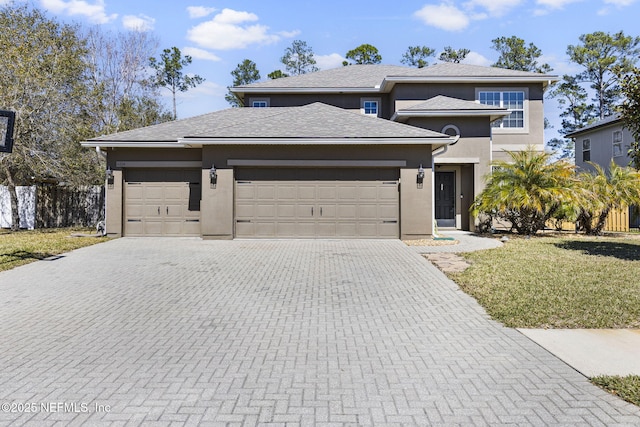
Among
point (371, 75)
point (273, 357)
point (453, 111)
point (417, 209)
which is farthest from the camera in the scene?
Result: point (371, 75)

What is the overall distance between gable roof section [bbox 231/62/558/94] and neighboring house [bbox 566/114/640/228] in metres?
7.60

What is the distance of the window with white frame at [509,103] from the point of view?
19.3 m

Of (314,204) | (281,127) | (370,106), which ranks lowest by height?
(314,204)

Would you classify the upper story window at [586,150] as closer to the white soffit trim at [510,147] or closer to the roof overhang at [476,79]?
the roof overhang at [476,79]

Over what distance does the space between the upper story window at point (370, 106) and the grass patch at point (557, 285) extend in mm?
10947

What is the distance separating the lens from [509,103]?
19375 mm

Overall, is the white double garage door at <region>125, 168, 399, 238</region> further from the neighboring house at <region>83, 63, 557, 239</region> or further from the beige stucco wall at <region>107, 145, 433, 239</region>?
the beige stucco wall at <region>107, 145, 433, 239</region>

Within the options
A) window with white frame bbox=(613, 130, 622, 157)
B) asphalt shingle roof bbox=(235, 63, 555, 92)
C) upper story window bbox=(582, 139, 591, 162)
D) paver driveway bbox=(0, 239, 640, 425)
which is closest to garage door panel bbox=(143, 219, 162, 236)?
paver driveway bbox=(0, 239, 640, 425)

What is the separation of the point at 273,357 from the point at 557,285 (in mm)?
5659

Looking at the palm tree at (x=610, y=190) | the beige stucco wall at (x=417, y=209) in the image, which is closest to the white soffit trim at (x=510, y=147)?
the palm tree at (x=610, y=190)

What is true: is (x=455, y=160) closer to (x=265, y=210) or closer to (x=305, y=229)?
(x=305, y=229)

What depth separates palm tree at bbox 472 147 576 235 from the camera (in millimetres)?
14367

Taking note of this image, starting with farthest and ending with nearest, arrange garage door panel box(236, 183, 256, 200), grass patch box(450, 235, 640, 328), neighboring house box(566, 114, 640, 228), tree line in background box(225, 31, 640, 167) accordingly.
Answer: tree line in background box(225, 31, 640, 167), neighboring house box(566, 114, 640, 228), garage door panel box(236, 183, 256, 200), grass patch box(450, 235, 640, 328)

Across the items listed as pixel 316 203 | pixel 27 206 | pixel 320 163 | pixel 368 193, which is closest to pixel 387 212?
pixel 368 193
